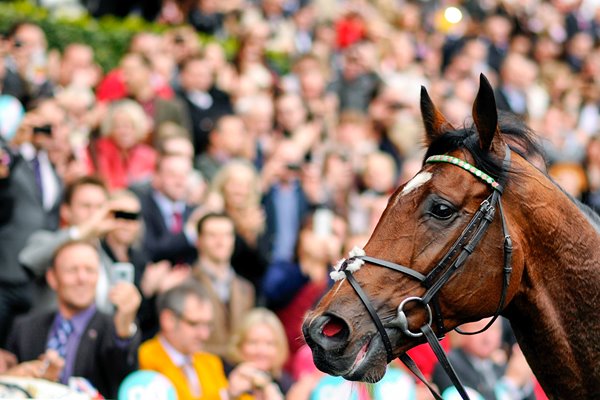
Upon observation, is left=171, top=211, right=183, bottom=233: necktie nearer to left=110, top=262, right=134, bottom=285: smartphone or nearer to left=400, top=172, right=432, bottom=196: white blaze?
left=110, top=262, right=134, bottom=285: smartphone

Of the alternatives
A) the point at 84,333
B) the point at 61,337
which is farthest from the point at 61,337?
the point at 84,333

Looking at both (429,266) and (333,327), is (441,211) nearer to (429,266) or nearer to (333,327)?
(429,266)

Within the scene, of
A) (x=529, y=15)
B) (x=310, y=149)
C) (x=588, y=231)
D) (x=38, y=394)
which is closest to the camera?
(x=588, y=231)

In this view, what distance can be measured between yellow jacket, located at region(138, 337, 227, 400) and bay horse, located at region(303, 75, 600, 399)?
269 cm

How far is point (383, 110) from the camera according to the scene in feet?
43.5

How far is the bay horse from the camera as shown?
409 centimetres

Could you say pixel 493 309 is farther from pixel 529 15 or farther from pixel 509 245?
pixel 529 15

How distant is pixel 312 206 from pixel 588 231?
19.9ft

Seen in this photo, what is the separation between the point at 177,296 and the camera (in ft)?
23.7

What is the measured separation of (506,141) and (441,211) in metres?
0.53

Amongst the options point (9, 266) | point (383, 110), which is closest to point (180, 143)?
point (9, 266)

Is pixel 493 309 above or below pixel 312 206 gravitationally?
above

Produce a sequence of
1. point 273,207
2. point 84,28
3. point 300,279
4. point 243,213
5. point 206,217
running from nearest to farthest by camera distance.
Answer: point 206,217, point 300,279, point 243,213, point 273,207, point 84,28

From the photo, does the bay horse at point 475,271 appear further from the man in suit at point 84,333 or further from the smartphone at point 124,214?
the smartphone at point 124,214
